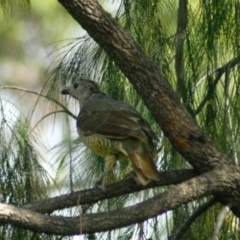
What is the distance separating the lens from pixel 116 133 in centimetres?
409

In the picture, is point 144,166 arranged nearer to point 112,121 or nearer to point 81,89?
point 112,121

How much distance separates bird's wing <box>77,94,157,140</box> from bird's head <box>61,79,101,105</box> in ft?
0.27

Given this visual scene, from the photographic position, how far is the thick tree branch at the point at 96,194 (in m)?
3.31

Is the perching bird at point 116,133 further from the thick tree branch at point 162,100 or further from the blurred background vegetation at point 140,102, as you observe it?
the thick tree branch at point 162,100

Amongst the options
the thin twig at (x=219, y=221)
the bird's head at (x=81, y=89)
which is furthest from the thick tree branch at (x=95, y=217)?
the bird's head at (x=81, y=89)

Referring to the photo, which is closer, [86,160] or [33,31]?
[86,160]

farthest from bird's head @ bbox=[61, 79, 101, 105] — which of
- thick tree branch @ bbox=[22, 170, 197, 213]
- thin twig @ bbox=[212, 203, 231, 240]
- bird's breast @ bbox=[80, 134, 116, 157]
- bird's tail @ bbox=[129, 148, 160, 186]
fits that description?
thin twig @ bbox=[212, 203, 231, 240]

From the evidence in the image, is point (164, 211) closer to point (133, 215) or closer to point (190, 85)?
point (133, 215)

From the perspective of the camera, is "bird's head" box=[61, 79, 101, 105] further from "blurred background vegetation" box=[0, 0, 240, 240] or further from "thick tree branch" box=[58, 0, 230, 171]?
"thick tree branch" box=[58, 0, 230, 171]

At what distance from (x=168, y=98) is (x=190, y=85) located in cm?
29

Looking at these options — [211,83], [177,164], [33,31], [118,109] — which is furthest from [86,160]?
[33,31]

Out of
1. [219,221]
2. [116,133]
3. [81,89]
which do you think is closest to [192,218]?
[219,221]

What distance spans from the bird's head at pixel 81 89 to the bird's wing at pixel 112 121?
0.27ft

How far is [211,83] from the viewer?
3.67 metres
